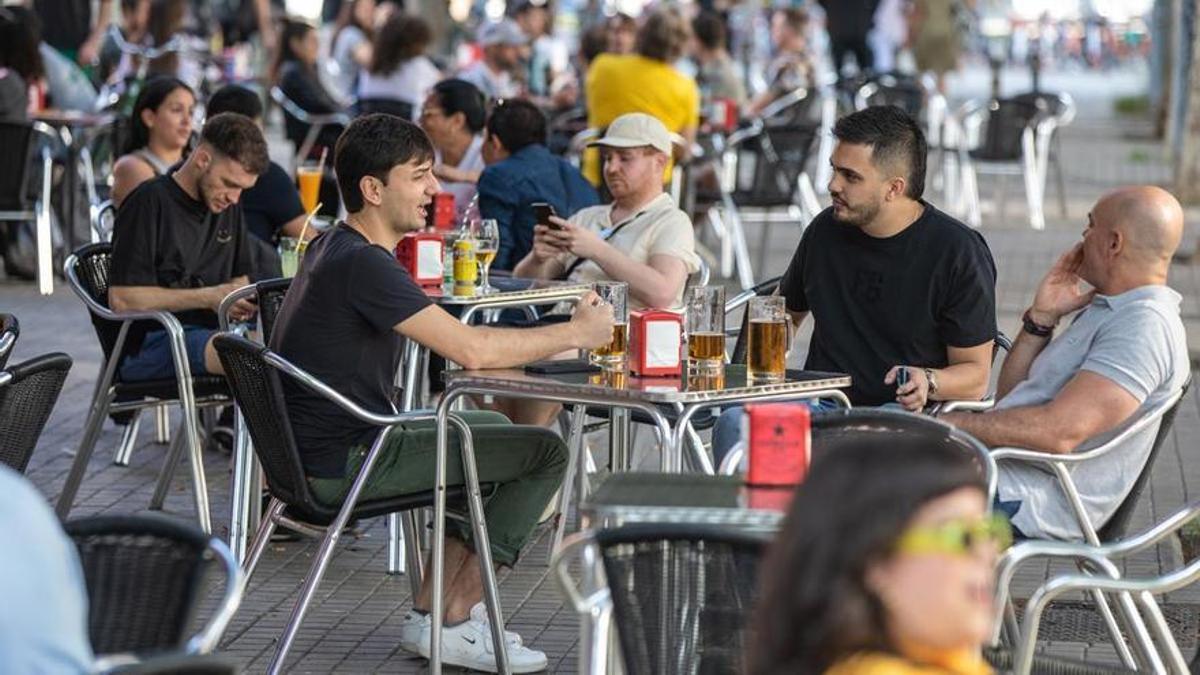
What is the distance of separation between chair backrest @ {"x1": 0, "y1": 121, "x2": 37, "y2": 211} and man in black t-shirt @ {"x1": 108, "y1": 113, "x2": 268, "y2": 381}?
175 inches

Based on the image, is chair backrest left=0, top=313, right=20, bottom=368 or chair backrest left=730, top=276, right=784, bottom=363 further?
chair backrest left=730, top=276, right=784, bottom=363

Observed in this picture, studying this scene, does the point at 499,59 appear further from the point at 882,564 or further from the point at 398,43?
the point at 882,564

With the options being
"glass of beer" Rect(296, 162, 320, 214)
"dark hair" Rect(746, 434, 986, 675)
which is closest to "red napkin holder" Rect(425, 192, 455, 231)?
"glass of beer" Rect(296, 162, 320, 214)

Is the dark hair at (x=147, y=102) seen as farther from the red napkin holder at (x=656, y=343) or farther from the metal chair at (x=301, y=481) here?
the red napkin holder at (x=656, y=343)

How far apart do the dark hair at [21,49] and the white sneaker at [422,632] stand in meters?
7.76

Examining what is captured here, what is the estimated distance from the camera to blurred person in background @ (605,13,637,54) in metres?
16.2

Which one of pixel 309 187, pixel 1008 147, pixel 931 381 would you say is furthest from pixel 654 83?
pixel 931 381

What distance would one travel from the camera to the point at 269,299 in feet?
20.5

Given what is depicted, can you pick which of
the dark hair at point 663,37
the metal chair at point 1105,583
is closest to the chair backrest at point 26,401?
the metal chair at point 1105,583

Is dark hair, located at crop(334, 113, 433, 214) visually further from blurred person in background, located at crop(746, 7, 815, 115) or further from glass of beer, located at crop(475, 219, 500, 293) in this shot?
blurred person in background, located at crop(746, 7, 815, 115)

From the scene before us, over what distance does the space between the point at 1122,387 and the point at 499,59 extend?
491 inches

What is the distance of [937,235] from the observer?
5805 mm

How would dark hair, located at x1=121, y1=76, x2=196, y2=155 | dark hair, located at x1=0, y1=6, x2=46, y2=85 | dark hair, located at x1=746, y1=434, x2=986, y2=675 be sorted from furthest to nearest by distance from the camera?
dark hair, located at x1=0, y1=6, x2=46, y2=85 → dark hair, located at x1=121, y1=76, x2=196, y2=155 → dark hair, located at x1=746, y1=434, x2=986, y2=675

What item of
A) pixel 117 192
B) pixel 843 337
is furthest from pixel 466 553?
pixel 117 192
